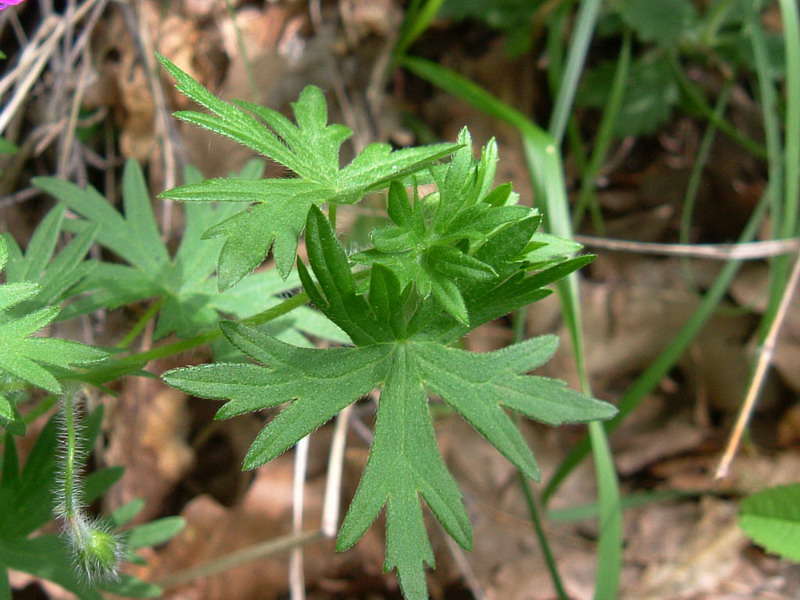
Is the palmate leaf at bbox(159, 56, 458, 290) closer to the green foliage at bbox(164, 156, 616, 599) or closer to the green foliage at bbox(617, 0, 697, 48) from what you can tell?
the green foliage at bbox(164, 156, 616, 599)

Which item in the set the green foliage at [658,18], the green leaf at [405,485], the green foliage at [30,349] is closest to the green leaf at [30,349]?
the green foliage at [30,349]

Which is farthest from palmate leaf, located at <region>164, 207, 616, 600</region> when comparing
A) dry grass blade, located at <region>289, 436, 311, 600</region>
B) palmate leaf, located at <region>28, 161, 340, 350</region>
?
dry grass blade, located at <region>289, 436, 311, 600</region>

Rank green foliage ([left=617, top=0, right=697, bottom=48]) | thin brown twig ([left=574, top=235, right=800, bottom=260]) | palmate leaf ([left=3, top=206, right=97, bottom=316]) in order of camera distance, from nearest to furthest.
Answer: palmate leaf ([left=3, top=206, right=97, bottom=316])
thin brown twig ([left=574, top=235, right=800, bottom=260])
green foliage ([left=617, top=0, right=697, bottom=48])

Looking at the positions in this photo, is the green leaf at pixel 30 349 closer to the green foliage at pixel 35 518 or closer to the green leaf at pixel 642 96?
the green foliage at pixel 35 518

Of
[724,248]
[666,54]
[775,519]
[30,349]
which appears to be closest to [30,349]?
[30,349]

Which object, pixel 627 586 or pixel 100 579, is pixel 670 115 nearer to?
pixel 627 586
